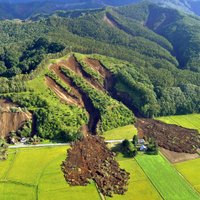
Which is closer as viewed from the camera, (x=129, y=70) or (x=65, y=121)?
(x=65, y=121)

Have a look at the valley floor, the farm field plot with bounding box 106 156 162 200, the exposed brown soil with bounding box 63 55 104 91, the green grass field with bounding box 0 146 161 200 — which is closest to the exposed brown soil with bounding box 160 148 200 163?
the valley floor

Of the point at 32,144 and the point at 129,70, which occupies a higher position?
the point at 129,70

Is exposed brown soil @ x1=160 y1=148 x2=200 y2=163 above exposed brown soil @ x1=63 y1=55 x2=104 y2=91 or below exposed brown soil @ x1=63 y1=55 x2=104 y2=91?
below

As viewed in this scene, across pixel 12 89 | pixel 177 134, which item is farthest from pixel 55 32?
pixel 177 134

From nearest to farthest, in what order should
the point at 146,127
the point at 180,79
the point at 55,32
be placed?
the point at 146,127 → the point at 180,79 → the point at 55,32

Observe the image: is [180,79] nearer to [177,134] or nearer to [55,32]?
[177,134]

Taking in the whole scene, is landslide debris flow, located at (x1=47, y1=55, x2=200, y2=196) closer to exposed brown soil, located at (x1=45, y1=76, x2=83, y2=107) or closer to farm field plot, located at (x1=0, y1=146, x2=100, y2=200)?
exposed brown soil, located at (x1=45, y1=76, x2=83, y2=107)

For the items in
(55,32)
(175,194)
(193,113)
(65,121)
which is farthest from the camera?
(55,32)
